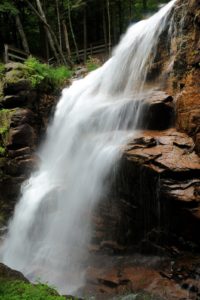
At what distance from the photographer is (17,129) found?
1334 centimetres

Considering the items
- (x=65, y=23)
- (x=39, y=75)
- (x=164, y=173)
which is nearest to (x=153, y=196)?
(x=164, y=173)

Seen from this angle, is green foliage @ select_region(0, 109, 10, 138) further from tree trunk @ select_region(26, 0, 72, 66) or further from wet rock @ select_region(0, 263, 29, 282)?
tree trunk @ select_region(26, 0, 72, 66)

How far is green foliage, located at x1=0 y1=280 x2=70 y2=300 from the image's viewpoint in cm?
584

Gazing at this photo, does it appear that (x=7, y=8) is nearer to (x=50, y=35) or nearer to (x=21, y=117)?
(x=50, y=35)

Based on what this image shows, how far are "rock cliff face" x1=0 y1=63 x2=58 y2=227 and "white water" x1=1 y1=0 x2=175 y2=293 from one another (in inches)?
17.3

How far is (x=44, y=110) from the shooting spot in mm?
14922

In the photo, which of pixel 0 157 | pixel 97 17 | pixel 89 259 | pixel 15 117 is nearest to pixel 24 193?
pixel 0 157

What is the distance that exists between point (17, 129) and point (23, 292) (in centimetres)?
807

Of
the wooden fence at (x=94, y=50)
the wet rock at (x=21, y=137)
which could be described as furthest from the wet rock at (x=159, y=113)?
the wooden fence at (x=94, y=50)

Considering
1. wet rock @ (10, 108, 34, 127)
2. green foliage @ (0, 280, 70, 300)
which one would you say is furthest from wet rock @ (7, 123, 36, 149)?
green foliage @ (0, 280, 70, 300)

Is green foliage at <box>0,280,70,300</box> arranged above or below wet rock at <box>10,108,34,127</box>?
below

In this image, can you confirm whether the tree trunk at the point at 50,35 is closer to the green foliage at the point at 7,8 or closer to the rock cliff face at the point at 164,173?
the green foliage at the point at 7,8

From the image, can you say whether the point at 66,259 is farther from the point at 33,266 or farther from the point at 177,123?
the point at 177,123

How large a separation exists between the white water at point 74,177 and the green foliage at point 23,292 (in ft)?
7.83
